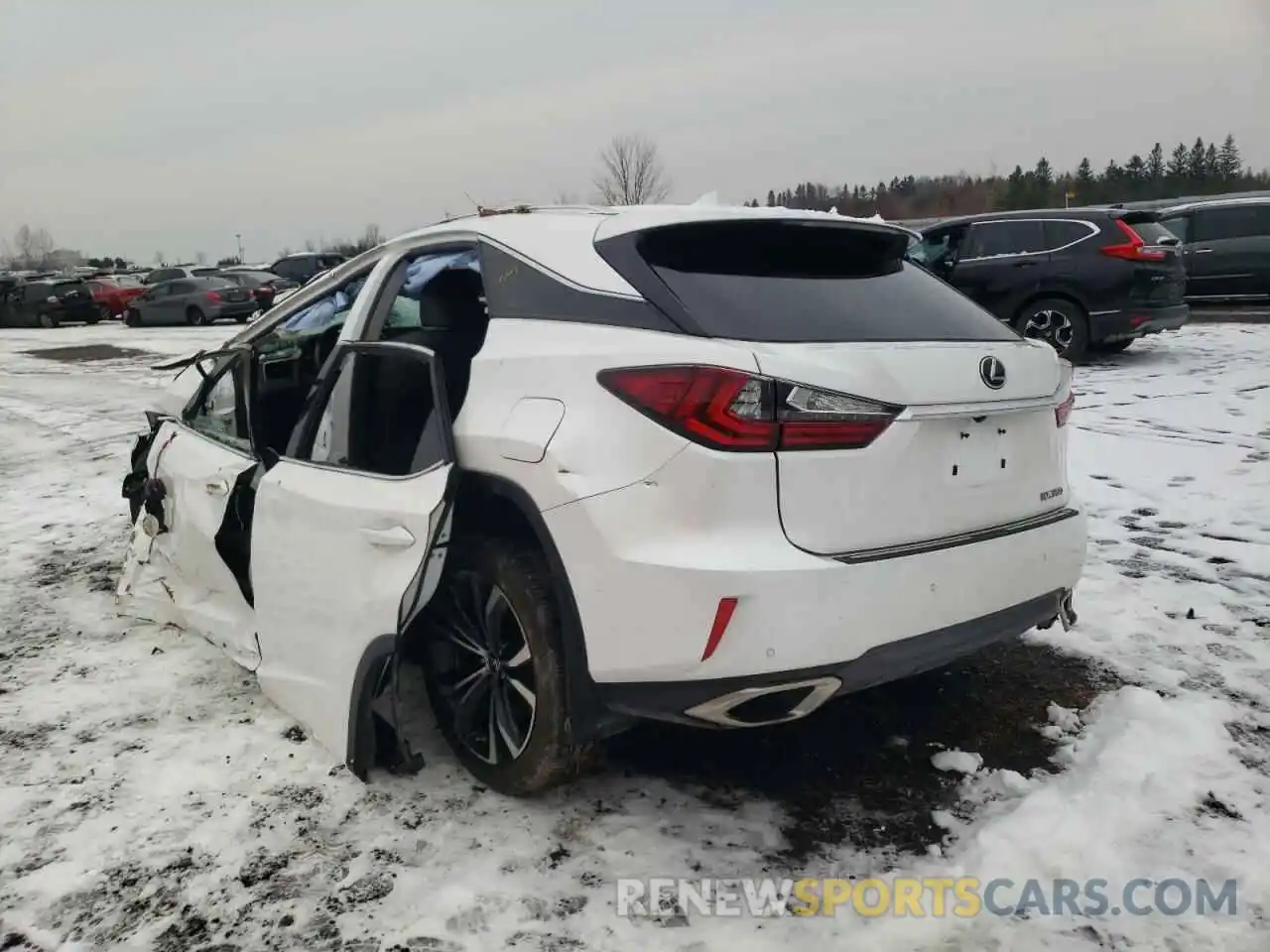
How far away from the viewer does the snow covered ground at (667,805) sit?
237 cm

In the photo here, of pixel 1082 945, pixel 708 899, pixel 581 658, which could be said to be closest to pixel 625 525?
pixel 581 658

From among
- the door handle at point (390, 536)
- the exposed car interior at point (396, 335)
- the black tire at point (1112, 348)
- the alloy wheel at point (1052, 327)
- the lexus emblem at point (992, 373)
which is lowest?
the black tire at point (1112, 348)

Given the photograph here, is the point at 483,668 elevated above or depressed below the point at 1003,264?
below

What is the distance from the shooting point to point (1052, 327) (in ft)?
34.8

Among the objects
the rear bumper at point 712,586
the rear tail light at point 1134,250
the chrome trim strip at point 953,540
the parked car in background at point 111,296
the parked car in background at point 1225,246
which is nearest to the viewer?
the rear bumper at point 712,586

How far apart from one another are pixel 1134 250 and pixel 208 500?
377 inches

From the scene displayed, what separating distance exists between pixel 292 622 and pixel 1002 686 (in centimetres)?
254

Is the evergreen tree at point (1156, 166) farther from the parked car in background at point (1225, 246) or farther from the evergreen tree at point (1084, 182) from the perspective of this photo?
the parked car in background at point (1225, 246)

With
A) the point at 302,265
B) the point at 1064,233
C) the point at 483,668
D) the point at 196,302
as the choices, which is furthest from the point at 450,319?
the point at 302,265

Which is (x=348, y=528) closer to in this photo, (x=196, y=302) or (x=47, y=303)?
(x=196, y=302)

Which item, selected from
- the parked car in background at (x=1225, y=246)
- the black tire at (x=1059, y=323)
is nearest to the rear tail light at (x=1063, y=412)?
the black tire at (x=1059, y=323)

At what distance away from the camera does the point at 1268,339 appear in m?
11.7

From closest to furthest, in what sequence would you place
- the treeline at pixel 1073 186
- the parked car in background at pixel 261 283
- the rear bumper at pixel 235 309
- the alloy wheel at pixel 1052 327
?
the alloy wheel at pixel 1052 327 < the parked car in background at pixel 261 283 < the rear bumper at pixel 235 309 < the treeline at pixel 1073 186

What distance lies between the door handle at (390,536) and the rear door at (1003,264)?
30.5ft
